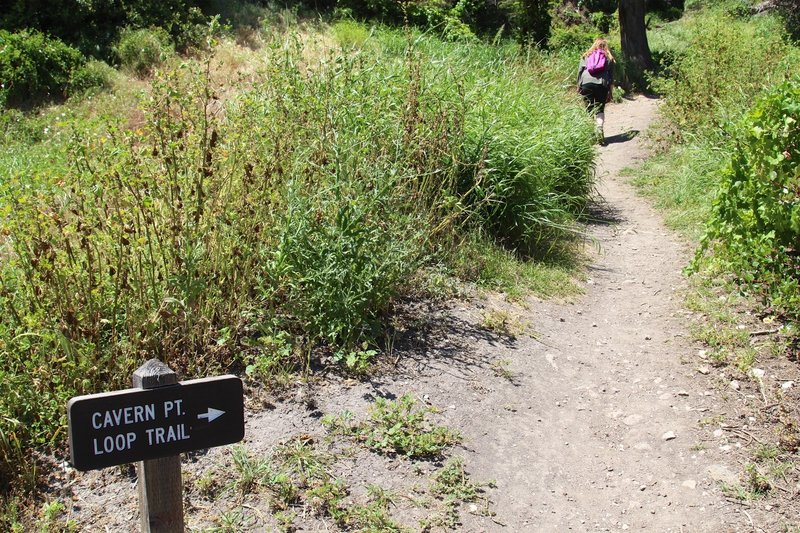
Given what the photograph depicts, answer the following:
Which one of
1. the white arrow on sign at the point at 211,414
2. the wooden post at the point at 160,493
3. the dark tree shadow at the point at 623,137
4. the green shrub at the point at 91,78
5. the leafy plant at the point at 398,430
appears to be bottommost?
the leafy plant at the point at 398,430

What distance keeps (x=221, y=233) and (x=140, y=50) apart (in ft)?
29.8

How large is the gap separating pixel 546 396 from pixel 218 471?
214cm

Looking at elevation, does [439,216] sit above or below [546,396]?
above

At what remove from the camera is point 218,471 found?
4219 millimetres

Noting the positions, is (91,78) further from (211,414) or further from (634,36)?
(634,36)

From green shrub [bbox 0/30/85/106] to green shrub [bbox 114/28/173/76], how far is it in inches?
25.9

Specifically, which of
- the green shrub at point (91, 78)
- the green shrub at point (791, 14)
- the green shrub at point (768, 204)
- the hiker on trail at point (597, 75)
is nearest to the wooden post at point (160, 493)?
the green shrub at point (768, 204)

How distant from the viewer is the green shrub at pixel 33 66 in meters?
11.8

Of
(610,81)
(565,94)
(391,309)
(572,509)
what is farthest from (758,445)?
(610,81)

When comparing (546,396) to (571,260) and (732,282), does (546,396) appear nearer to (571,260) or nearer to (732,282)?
(732,282)

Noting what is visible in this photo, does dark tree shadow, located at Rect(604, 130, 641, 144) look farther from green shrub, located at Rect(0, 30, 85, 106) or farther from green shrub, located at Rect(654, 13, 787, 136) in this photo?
green shrub, located at Rect(0, 30, 85, 106)

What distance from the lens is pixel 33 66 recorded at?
1198 cm

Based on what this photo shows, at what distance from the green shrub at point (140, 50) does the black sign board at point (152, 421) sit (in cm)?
1120

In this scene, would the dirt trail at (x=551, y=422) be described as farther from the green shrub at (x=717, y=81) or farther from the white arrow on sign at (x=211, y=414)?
the green shrub at (x=717, y=81)
